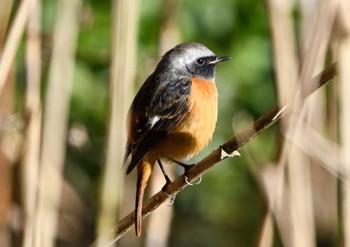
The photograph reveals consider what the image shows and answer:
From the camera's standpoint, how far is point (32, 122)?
10.4 ft

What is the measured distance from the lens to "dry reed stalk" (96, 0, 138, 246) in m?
2.49

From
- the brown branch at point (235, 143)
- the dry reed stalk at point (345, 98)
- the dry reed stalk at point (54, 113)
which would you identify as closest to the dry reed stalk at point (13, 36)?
the dry reed stalk at point (54, 113)

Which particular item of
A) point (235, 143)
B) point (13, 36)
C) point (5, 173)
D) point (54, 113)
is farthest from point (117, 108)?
point (5, 173)

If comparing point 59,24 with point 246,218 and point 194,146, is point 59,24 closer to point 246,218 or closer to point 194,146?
point 194,146

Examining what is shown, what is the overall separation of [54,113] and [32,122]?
405mm

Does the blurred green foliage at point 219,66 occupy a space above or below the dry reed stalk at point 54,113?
below

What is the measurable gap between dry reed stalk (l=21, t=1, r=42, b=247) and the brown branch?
45 cm

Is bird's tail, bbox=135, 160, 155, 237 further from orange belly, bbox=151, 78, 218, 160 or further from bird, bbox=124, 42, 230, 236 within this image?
orange belly, bbox=151, 78, 218, 160

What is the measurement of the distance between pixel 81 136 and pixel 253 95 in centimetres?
134

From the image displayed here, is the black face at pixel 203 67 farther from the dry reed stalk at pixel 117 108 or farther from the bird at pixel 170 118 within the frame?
the dry reed stalk at pixel 117 108

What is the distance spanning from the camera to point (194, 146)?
358cm

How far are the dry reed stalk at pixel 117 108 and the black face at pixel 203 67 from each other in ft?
3.12

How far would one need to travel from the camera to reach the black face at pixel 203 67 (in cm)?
385

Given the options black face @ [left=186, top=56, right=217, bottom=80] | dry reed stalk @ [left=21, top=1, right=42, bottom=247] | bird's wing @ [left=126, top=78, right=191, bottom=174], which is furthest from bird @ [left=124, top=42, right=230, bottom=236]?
dry reed stalk @ [left=21, top=1, right=42, bottom=247]
